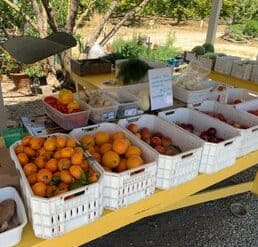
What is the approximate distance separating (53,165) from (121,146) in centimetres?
27

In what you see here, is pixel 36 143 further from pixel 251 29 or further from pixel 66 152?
pixel 251 29

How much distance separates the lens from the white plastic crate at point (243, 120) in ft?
4.80

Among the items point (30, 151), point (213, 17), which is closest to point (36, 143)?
point (30, 151)

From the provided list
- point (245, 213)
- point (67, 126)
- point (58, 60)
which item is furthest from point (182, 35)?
point (67, 126)

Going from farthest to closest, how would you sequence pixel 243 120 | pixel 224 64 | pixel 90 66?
pixel 224 64
pixel 90 66
pixel 243 120

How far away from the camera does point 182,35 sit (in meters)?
9.90

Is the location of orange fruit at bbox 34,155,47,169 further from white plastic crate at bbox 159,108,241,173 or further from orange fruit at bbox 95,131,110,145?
white plastic crate at bbox 159,108,241,173

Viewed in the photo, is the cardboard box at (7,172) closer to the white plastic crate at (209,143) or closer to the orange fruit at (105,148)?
the orange fruit at (105,148)

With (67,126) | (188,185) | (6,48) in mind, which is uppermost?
(6,48)

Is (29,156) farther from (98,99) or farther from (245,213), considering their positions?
(245,213)

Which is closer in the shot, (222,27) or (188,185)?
(188,185)

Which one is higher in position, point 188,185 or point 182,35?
point 188,185

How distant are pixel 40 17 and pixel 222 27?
8.44 m

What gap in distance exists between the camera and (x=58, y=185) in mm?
956
